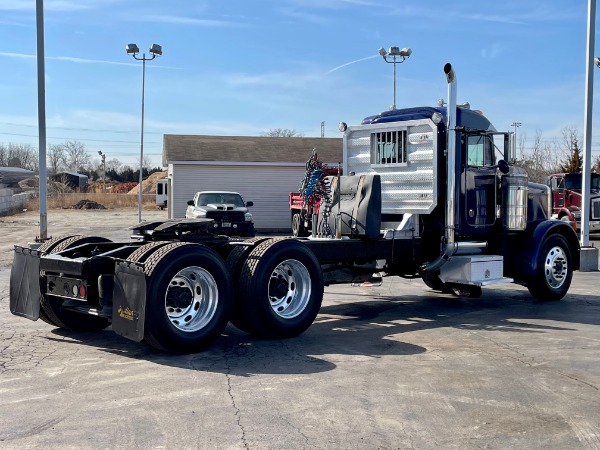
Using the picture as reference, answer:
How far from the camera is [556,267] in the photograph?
1176 centimetres

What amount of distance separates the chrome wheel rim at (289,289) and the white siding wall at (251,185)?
21501 mm

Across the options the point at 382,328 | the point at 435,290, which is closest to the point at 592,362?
the point at 382,328

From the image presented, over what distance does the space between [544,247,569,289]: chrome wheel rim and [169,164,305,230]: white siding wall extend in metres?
19.5

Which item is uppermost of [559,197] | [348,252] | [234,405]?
[559,197]

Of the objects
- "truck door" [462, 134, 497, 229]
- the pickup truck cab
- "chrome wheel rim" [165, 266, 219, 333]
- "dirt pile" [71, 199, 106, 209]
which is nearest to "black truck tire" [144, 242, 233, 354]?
"chrome wheel rim" [165, 266, 219, 333]

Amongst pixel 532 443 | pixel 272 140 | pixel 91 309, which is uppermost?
pixel 272 140

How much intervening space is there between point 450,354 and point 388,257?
106 inches

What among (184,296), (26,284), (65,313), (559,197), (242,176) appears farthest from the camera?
(242,176)

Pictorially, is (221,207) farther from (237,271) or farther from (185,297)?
(185,297)

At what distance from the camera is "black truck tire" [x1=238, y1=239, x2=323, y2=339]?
8219 millimetres

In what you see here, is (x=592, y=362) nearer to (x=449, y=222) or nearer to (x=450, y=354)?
(x=450, y=354)

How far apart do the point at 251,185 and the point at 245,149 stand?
2.14 meters

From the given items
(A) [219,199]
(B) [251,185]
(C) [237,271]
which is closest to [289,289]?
(C) [237,271]

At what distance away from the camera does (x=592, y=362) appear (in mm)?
7512
